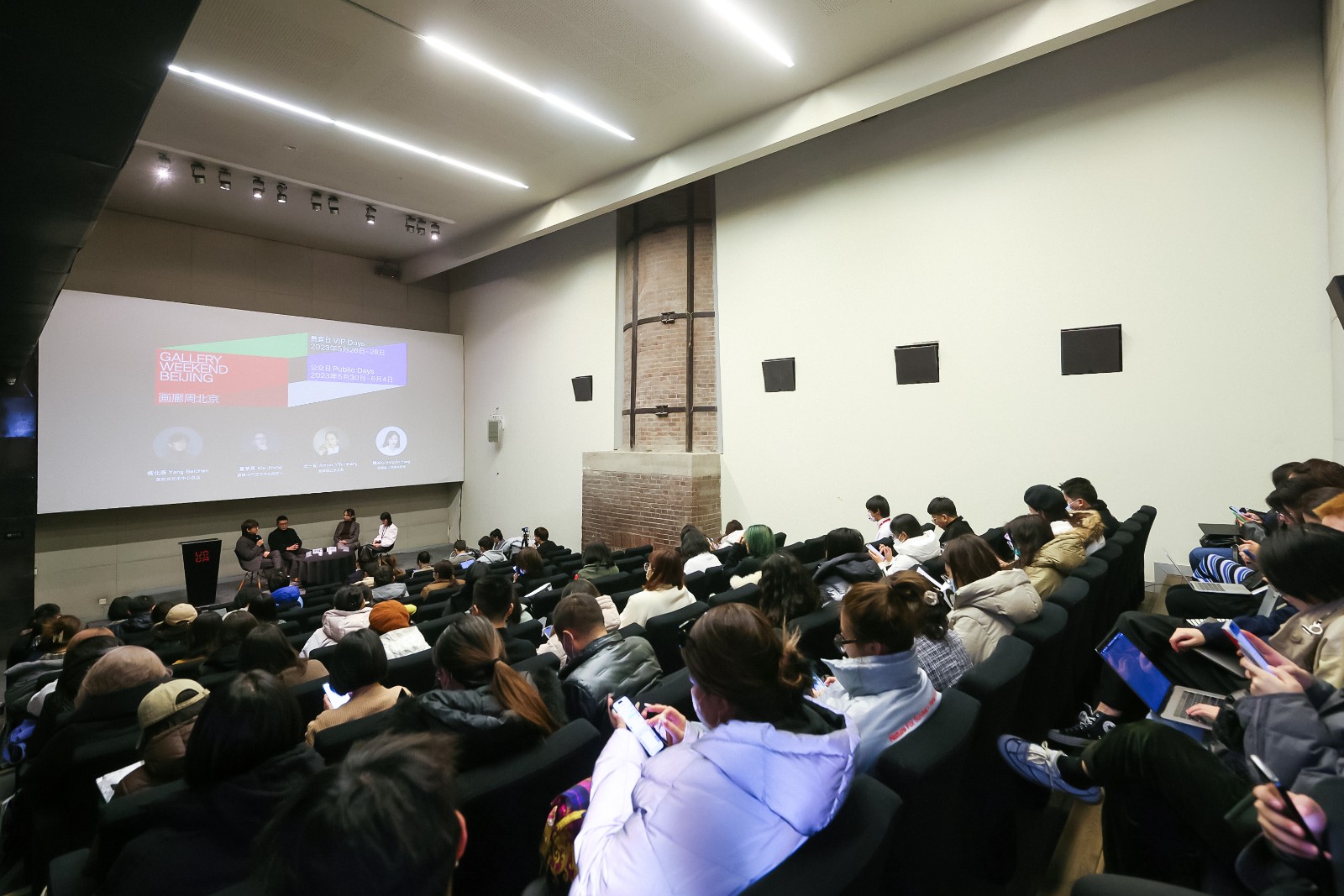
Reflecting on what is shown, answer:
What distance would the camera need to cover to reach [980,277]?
5715mm

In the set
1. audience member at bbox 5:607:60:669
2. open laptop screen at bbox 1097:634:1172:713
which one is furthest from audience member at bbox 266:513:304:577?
open laptop screen at bbox 1097:634:1172:713

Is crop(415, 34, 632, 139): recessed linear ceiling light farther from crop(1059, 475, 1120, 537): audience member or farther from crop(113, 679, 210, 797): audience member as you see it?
crop(113, 679, 210, 797): audience member

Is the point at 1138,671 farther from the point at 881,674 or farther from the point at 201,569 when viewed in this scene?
the point at 201,569

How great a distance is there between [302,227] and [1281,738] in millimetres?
11557

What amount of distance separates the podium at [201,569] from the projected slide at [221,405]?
1298 millimetres

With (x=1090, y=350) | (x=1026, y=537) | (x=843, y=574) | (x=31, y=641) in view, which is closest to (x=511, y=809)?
(x=843, y=574)

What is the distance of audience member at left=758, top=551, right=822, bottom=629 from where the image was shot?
2635 mm

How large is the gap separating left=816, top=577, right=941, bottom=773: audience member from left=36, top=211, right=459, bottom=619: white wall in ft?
32.7

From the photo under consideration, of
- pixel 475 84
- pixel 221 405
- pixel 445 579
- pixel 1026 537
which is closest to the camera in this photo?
pixel 1026 537

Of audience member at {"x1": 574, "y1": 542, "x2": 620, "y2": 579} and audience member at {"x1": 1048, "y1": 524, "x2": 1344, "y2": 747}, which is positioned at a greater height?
audience member at {"x1": 1048, "y1": 524, "x2": 1344, "y2": 747}

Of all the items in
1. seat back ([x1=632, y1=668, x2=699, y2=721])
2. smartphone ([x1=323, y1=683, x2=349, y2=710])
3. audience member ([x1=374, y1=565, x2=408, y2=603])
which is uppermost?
seat back ([x1=632, y1=668, x2=699, y2=721])

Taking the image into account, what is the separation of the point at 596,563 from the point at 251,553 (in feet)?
19.4

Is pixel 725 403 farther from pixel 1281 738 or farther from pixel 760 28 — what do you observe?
pixel 1281 738

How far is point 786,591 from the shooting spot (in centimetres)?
265
